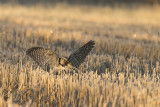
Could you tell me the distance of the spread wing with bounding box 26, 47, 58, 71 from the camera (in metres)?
4.72

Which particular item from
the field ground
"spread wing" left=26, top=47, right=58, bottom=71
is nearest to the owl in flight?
"spread wing" left=26, top=47, right=58, bottom=71

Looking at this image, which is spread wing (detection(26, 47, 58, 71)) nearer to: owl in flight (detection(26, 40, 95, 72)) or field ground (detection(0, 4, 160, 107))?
owl in flight (detection(26, 40, 95, 72))

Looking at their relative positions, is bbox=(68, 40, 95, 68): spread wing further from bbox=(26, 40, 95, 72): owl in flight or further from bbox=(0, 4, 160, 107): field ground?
bbox=(0, 4, 160, 107): field ground

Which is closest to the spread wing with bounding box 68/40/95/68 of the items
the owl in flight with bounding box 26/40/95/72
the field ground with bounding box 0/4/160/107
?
the owl in flight with bounding box 26/40/95/72

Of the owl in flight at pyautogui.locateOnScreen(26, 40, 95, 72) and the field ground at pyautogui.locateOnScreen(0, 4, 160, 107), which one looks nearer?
the field ground at pyautogui.locateOnScreen(0, 4, 160, 107)

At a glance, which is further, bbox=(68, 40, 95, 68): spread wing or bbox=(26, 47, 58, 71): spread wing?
bbox=(68, 40, 95, 68): spread wing

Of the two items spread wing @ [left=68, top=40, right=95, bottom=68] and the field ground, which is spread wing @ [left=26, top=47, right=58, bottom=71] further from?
spread wing @ [left=68, top=40, right=95, bottom=68]

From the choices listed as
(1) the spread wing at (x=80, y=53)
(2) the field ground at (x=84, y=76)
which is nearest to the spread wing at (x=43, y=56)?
(2) the field ground at (x=84, y=76)

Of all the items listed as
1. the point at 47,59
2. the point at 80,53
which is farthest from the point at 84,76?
the point at 47,59

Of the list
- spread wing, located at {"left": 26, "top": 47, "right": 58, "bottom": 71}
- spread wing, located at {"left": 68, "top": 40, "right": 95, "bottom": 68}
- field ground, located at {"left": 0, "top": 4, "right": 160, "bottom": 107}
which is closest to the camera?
field ground, located at {"left": 0, "top": 4, "right": 160, "bottom": 107}

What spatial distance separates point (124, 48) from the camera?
756cm

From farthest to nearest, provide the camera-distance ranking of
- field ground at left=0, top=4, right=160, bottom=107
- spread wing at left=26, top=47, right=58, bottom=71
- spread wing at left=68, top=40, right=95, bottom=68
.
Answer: spread wing at left=68, top=40, right=95, bottom=68 → spread wing at left=26, top=47, right=58, bottom=71 → field ground at left=0, top=4, right=160, bottom=107

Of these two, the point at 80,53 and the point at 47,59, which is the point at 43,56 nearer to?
the point at 47,59

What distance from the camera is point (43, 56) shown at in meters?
4.79
